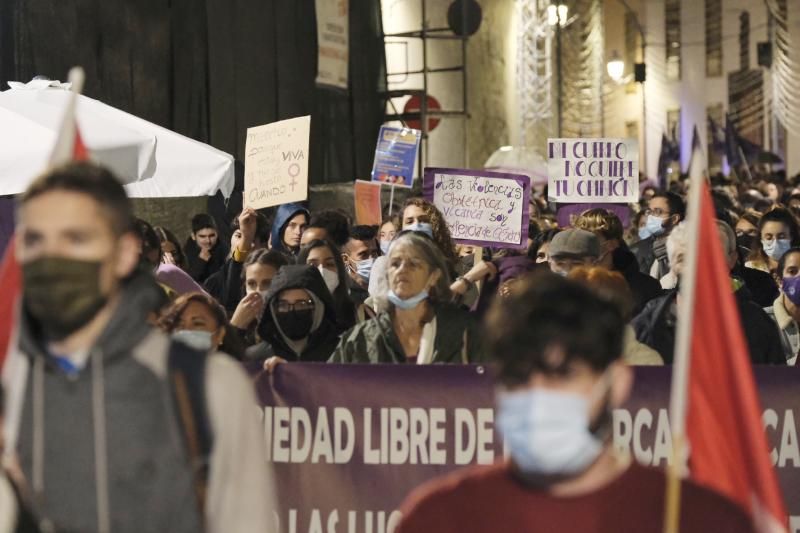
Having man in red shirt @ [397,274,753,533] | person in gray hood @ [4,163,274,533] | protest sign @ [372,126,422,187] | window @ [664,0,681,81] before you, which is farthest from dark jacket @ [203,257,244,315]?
window @ [664,0,681,81]

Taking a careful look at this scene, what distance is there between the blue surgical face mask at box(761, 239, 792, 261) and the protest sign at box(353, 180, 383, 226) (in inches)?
138

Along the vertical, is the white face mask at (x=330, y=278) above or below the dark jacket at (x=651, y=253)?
below

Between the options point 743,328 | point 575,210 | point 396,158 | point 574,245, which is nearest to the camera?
point 743,328

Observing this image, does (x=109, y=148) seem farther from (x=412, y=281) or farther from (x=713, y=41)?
(x=713, y=41)

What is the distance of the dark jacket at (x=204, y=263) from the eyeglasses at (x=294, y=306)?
4.43 meters

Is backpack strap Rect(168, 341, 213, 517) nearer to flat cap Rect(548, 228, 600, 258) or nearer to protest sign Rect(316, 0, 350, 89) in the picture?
flat cap Rect(548, 228, 600, 258)

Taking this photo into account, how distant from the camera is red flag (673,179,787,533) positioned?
3340mm

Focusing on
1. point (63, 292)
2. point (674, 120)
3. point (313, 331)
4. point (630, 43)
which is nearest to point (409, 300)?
point (313, 331)

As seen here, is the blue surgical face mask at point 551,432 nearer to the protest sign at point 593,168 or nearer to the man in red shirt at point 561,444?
the man in red shirt at point 561,444

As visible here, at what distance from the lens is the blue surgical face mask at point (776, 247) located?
11.7 m

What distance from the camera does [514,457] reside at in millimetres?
2965

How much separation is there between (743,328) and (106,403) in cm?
449

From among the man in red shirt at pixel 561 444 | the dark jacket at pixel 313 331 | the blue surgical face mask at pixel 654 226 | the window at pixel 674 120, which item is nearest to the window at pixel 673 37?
the window at pixel 674 120

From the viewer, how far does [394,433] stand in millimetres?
6113
